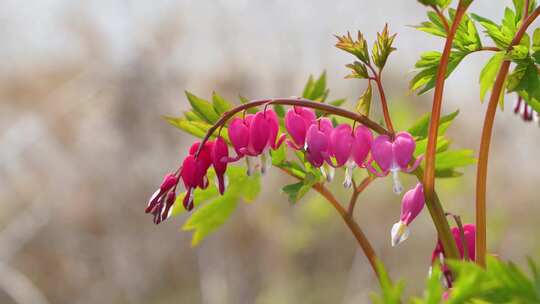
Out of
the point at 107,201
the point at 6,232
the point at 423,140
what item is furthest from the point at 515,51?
the point at 107,201

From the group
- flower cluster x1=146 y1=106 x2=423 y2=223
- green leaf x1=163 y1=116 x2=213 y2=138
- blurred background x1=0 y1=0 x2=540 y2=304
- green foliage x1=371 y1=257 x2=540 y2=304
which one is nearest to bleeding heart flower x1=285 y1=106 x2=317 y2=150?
flower cluster x1=146 y1=106 x2=423 y2=223

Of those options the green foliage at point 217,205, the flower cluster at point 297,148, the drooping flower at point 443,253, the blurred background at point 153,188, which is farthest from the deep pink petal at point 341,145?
the blurred background at point 153,188

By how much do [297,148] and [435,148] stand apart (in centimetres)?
14

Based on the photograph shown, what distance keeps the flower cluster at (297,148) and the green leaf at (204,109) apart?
0.26ft

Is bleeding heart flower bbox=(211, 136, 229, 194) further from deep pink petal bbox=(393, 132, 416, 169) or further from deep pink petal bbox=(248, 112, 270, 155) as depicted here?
deep pink petal bbox=(393, 132, 416, 169)

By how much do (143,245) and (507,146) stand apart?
238cm

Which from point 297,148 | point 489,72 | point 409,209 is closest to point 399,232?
point 409,209

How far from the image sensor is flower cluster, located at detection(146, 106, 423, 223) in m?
0.56

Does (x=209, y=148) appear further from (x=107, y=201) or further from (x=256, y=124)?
(x=107, y=201)

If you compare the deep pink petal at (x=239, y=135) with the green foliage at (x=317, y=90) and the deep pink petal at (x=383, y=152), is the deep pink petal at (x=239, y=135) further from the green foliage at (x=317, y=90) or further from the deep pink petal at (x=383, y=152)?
the green foliage at (x=317, y=90)

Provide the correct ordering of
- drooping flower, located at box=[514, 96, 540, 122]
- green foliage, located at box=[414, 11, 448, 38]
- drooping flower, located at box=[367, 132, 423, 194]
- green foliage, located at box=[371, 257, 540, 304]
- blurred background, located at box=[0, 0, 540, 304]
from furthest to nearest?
blurred background, located at box=[0, 0, 540, 304], drooping flower, located at box=[514, 96, 540, 122], green foliage, located at box=[414, 11, 448, 38], drooping flower, located at box=[367, 132, 423, 194], green foliage, located at box=[371, 257, 540, 304]

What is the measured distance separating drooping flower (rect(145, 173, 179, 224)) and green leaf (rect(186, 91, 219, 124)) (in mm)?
107

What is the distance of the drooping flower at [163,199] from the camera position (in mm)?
587

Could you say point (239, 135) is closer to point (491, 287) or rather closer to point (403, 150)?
point (403, 150)
